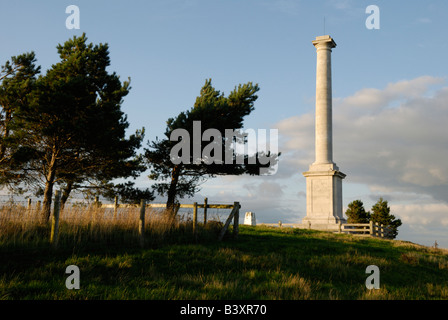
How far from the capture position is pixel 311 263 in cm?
1323

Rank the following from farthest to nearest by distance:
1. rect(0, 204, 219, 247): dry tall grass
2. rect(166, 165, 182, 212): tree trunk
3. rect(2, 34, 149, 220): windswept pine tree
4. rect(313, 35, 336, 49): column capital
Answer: rect(313, 35, 336, 49): column capital
rect(166, 165, 182, 212): tree trunk
rect(2, 34, 149, 220): windswept pine tree
rect(0, 204, 219, 247): dry tall grass

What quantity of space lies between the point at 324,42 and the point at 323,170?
12054 mm

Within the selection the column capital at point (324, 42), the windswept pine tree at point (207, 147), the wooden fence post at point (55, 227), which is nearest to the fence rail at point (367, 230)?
the windswept pine tree at point (207, 147)

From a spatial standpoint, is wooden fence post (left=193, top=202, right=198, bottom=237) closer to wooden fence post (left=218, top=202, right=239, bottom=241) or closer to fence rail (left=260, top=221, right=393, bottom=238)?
wooden fence post (left=218, top=202, right=239, bottom=241)

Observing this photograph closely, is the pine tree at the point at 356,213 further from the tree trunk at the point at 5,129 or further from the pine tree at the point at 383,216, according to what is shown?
the tree trunk at the point at 5,129

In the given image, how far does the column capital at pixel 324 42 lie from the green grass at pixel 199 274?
84.6 feet

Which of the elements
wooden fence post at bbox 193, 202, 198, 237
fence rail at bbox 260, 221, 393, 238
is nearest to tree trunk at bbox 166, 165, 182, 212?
wooden fence post at bbox 193, 202, 198, 237

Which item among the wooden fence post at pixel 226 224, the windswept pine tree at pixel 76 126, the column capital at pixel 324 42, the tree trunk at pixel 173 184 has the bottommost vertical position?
the wooden fence post at pixel 226 224

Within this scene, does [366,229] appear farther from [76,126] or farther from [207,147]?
[76,126]

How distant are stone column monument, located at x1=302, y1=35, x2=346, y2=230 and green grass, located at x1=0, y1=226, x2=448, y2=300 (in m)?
17.8

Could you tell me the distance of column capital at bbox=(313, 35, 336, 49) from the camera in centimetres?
3659

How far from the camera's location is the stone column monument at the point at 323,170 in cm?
3356
